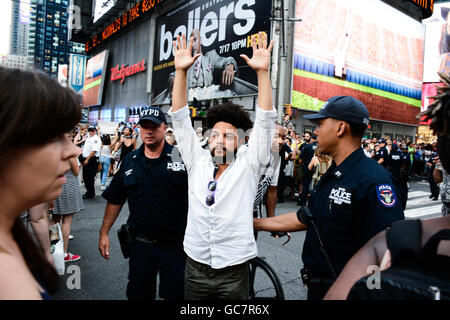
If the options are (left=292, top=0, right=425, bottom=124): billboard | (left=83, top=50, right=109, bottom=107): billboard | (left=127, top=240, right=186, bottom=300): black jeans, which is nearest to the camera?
(left=127, top=240, right=186, bottom=300): black jeans

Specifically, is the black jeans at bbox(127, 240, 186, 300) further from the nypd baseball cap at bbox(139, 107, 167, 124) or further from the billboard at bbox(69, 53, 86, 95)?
the billboard at bbox(69, 53, 86, 95)

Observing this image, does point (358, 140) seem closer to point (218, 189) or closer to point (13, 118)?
point (218, 189)

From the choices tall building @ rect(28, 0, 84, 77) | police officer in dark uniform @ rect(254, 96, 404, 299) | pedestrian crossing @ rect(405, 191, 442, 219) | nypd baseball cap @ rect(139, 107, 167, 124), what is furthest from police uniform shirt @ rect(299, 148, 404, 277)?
tall building @ rect(28, 0, 84, 77)

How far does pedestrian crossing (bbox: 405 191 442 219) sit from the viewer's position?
26.1 ft

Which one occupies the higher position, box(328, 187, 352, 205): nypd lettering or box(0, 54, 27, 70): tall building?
box(0, 54, 27, 70): tall building

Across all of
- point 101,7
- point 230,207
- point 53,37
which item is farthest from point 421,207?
point 53,37

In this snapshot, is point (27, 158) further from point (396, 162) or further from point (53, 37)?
point (53, 37)

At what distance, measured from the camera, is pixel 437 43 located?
29750 mm

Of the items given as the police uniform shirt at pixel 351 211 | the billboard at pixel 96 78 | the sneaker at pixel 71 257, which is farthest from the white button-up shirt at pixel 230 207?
the billboard at pixel 96 78

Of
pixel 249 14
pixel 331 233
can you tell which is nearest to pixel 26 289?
Answer: pixel 331 233

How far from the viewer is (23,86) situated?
0.81 metres

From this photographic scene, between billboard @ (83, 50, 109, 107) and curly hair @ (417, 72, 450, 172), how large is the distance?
41.3 meters

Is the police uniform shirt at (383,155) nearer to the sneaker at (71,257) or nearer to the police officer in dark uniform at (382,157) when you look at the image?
the police officer in dark uniform at (382,157)

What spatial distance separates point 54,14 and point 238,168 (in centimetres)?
18593
